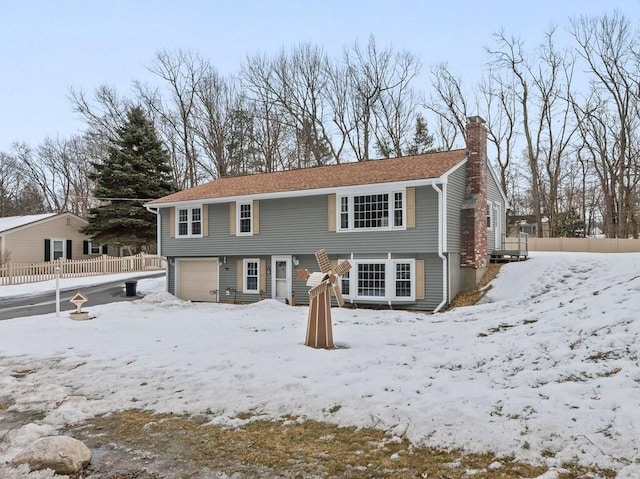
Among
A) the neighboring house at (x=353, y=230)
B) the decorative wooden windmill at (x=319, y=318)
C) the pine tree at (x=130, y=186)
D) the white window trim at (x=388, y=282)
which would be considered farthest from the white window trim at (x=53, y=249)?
the decorative wooden windmill at (x=319, y=318)

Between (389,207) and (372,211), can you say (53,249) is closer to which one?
(372,211)

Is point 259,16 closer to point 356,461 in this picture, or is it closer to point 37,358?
point 37,358

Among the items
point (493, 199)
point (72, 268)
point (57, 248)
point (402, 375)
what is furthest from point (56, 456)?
point (57, 248)

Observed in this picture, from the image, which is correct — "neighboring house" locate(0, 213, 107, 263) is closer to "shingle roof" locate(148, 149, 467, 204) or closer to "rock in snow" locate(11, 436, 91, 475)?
"shingle roof" locate(148, 149, 467, 204)

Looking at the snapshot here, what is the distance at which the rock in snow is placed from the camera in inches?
156

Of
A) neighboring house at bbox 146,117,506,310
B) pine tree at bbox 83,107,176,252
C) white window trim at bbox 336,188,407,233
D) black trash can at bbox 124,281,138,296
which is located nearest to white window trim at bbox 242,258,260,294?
neighboring house at bbox 146,117,506,310

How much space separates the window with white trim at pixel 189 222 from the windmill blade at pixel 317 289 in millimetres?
11354

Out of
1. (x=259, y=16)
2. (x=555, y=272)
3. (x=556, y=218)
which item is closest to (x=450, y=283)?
(x=555, y=272)

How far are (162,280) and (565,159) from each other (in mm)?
32688

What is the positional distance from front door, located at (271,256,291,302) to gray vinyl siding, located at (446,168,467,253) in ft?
20.7

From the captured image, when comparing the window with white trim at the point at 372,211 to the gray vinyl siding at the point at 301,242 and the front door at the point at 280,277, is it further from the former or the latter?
the front door at the point at 280,277

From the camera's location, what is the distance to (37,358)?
8.59 meters

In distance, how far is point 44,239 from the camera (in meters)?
30.4

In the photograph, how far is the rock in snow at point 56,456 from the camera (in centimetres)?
396
